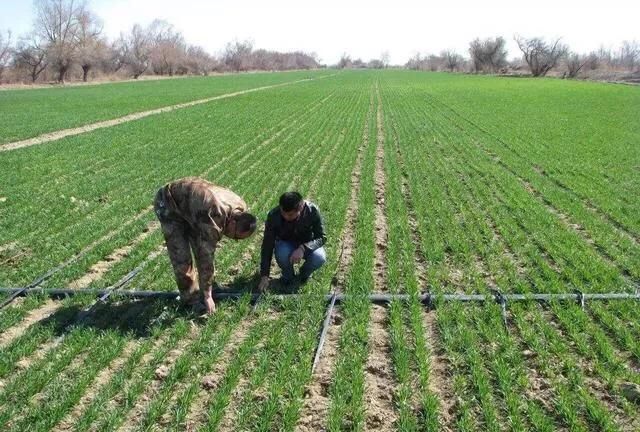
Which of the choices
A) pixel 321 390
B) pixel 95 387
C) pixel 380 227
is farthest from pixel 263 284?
pixel 380 227

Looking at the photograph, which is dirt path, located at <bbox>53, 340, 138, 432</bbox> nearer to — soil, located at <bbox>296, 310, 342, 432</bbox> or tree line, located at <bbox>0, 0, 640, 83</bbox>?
soil, located at <bbox>296, 310, 342, 432</bbox>

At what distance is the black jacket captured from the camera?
21.9 ft

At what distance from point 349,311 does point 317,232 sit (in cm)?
115

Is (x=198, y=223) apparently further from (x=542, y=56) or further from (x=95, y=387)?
(x=542, y=56)

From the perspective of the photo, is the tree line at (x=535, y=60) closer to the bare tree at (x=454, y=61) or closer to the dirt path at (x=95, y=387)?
the bare tree at (x=454, y=61)

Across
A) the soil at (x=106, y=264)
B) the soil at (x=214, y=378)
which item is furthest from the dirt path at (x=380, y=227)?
the soil at (x=106, y=264)

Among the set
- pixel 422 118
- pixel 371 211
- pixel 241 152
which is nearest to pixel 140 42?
pixel 422 118

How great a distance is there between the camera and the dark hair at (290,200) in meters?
5.99

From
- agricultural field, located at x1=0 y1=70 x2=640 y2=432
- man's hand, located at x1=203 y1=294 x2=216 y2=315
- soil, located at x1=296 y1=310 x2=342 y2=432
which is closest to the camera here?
soil, located at x1=296 y1=310 x2=342 y2=432

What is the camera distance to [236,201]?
5867mm

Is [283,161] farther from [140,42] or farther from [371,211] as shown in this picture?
[140,42]

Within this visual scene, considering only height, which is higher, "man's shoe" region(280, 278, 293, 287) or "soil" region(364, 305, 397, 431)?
"man's shoe" region(280, 278, 293, 287)

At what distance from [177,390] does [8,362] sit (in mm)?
1792

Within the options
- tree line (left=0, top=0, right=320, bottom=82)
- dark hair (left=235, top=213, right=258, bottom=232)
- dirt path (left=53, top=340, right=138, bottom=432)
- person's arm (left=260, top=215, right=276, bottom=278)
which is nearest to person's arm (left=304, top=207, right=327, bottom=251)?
person's arm (left=260, top=215, right=276, bottom=278)
